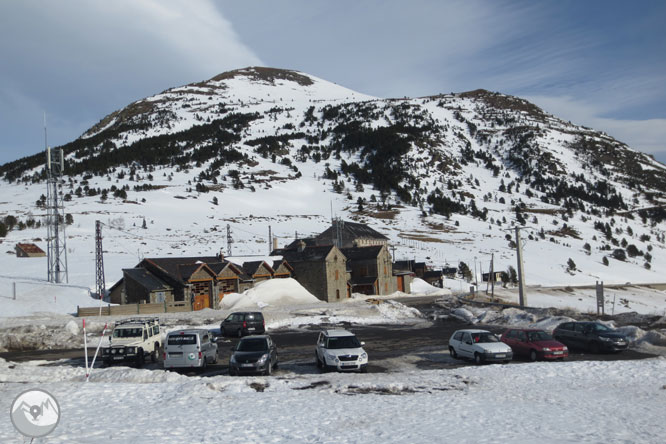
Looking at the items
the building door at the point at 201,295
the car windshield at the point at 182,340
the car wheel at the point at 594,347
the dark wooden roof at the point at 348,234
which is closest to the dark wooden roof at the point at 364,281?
the dark wooden roof at the point at 348,234

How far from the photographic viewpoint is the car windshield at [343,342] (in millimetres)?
20906

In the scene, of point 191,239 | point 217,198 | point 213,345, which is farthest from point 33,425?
point 217,198

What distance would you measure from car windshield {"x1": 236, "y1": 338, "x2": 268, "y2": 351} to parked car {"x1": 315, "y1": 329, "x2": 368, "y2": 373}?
248 centimetres

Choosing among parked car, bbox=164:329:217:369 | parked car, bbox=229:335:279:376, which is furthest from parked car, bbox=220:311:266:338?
parked car, bbox=229:335:279:376

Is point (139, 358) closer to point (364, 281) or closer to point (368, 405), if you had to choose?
point (368, 405)

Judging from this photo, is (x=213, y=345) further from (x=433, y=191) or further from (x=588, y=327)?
(x=433, y=191)

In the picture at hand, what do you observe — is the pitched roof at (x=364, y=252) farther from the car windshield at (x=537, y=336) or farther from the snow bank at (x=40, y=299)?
the car windshield at (x=537, y=336)

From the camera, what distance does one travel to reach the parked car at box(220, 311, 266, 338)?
34031 millimetres

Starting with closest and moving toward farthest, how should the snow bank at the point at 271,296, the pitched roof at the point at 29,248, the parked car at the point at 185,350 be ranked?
the parked car at the point at 185,350 → the snow bank at the point at 271,296 → the pitched roof at the point at 29,248

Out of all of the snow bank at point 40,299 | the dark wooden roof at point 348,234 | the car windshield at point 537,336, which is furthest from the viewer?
the dark wooden roof at point 348,234

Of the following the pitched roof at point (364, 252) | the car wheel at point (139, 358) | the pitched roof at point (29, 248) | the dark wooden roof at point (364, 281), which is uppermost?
the pitched roof at point (29, 248)

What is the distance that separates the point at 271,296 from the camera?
186 feet

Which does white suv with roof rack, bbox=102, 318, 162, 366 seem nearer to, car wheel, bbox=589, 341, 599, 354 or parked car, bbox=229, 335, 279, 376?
parked car, bbox=229, 335, 279, 376

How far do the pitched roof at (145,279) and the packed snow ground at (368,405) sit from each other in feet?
103
